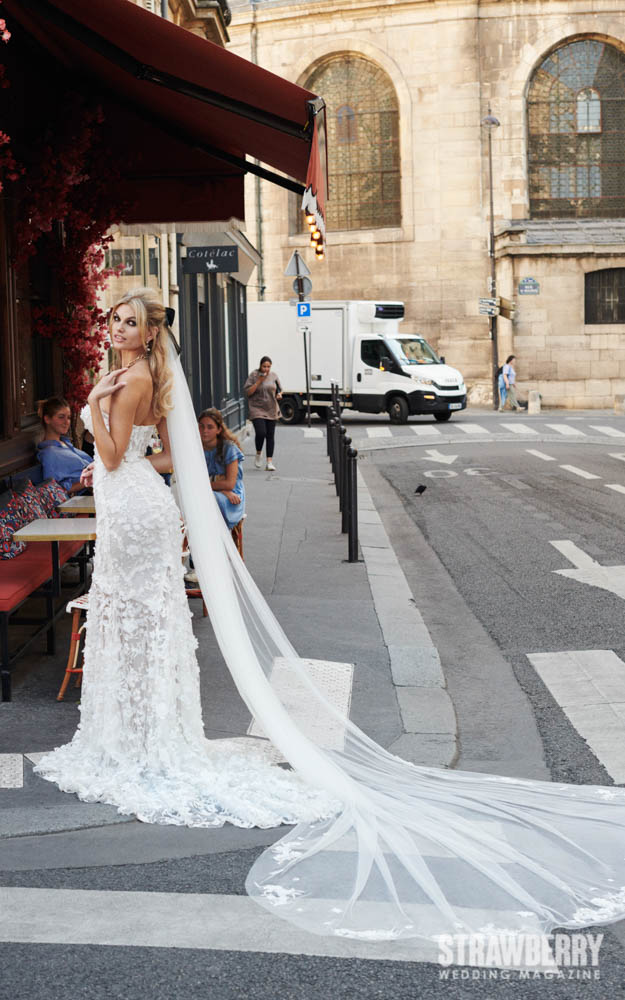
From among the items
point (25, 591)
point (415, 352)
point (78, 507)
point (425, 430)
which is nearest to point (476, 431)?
point (425, 430)

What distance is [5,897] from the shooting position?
4.00 metres

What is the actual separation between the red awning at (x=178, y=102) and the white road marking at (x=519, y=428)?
18403 millimetres

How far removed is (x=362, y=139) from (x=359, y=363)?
1497 cm

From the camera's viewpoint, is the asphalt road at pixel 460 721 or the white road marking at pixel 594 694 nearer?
the asphalt road at pixel 460 721

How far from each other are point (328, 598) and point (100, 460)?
4158mm

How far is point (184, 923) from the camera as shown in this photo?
12.4 ft

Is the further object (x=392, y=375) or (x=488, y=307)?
(x=488, y=307)

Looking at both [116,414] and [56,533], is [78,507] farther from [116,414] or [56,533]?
[116,414]

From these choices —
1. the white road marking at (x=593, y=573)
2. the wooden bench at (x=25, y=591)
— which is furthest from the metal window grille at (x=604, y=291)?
the wooden bench at (x=25, y=591)

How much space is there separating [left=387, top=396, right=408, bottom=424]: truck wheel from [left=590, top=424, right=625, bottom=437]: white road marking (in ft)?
15.3

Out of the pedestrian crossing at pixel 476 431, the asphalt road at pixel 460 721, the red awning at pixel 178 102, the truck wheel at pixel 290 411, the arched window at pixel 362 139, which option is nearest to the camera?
the asphalt road at pixel 460 721

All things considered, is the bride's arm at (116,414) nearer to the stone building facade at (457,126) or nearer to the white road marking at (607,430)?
the white road marking at (607,430)

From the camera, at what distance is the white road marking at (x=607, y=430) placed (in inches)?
1049

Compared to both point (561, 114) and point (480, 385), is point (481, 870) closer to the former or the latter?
point (480, 385)
